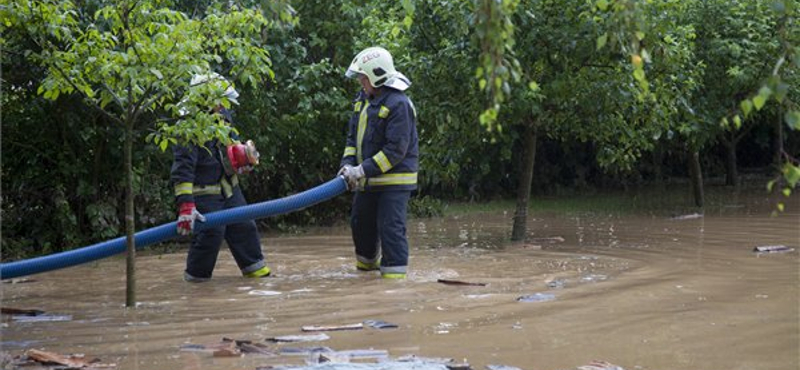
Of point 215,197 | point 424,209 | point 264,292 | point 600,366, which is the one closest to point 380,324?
point 600,366

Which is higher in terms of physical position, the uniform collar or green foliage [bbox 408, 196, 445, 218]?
the uniform collar

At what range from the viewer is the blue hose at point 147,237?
804cm

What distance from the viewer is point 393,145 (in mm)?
8820

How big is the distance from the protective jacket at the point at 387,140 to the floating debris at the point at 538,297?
5.86ft

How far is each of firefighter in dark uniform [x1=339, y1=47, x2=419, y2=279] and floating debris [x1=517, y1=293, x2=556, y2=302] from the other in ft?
4.89

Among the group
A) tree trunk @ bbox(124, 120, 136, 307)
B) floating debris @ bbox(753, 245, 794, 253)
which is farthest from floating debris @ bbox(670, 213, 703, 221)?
tree trunk @ bbox(124, 120, 136, 307)

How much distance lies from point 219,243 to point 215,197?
40cm

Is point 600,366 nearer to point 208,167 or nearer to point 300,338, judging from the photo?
point 300,338

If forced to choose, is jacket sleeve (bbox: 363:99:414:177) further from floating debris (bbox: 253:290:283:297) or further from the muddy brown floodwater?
floating debris (bbox: 253:290:283:297)

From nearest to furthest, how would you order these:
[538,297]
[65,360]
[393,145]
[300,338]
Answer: [65,360] → [300,338] → [538,297] → [393,145]

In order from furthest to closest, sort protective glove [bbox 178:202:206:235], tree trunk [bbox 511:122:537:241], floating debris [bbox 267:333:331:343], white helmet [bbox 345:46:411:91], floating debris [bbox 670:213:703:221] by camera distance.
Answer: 1. floating debris [bbox 670:213:703:221]
2. tree trunk [bbox 511:122:537:241]
3. white helmet [bbox 345:46:411:91]
4. protective glove [bbox 178:202:206:235]
5. floating debris [bbox 267:333:331:343]

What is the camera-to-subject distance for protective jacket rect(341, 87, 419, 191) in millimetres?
8836

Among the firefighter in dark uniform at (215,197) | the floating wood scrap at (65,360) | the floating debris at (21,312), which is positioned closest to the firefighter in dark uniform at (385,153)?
the firefighter in dark uniform at (215,197)

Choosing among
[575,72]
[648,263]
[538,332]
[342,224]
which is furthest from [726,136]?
[538,332]
